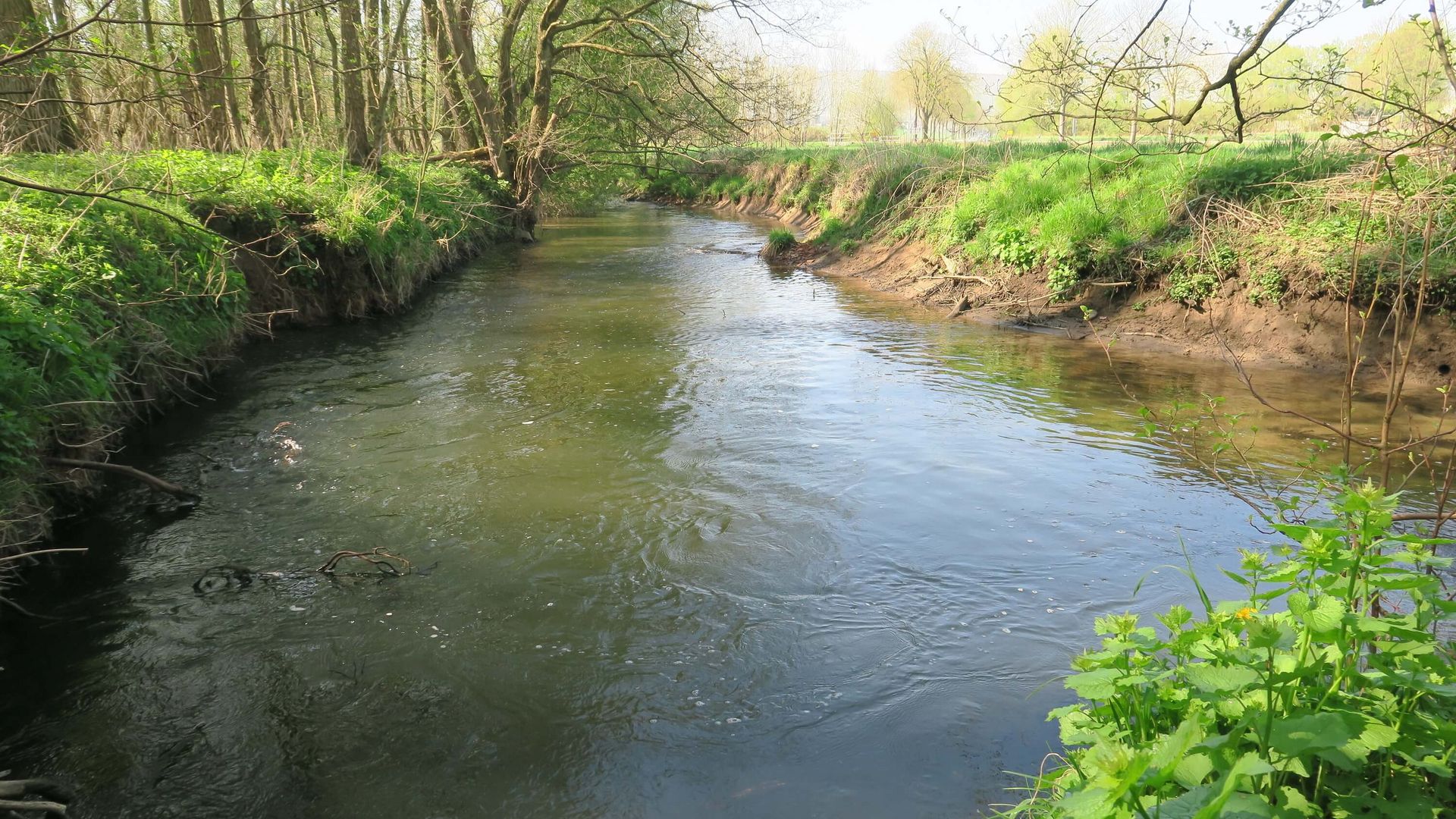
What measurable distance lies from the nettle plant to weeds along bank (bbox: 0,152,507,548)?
151 inches

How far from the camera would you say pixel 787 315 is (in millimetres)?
13508

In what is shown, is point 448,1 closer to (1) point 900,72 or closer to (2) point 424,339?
(2) point 424,339

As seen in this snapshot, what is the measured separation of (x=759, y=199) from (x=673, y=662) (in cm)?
2794

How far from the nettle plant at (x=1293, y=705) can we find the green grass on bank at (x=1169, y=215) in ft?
10.4

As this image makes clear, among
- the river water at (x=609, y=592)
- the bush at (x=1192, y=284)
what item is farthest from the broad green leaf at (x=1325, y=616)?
the bush at (x=1192, y=284)

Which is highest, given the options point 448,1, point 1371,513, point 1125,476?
point 448,1

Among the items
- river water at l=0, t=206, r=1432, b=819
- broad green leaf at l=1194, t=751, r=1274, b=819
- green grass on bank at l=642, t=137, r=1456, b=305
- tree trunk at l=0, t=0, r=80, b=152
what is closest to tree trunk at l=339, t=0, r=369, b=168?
tree trunk at l=0, t=0, r=80, b=152

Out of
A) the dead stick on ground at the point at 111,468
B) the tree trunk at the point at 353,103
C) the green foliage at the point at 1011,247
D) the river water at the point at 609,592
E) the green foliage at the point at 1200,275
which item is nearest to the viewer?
the river water at the point at 609,592

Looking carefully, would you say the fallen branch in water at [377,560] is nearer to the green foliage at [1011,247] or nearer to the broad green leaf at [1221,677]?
the broad green leaf at [1221,677]

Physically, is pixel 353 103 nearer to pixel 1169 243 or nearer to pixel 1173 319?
pixel 1169 243

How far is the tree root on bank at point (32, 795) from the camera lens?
292cm

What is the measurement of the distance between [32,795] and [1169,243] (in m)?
12.2

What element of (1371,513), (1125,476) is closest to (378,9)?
(1125,476)

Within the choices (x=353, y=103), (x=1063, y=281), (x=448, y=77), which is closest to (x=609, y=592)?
(x=1063, y=281)
